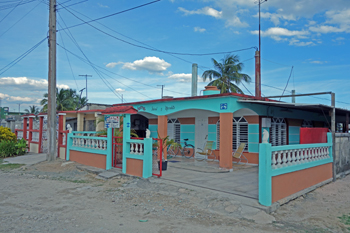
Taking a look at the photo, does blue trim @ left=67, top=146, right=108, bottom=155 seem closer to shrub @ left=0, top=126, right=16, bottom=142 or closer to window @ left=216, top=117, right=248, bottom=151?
window @ left=216, top=117, right=248, bottom=151

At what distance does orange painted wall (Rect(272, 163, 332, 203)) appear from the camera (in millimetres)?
6087

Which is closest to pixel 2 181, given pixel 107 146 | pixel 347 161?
pixel 107 146

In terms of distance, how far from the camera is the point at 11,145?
14383 mm

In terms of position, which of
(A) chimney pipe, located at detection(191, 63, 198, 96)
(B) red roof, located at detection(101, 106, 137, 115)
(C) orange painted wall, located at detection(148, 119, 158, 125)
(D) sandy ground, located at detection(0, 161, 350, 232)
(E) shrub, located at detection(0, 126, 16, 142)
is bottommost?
Answer: (D) sandy ground, located at detection(0, 161, 350, 232)

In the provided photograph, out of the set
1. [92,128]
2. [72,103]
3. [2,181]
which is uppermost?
[72,103]

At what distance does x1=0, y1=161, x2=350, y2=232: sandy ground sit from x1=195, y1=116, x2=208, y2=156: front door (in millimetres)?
5620

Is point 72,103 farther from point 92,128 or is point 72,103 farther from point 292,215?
point 292,215

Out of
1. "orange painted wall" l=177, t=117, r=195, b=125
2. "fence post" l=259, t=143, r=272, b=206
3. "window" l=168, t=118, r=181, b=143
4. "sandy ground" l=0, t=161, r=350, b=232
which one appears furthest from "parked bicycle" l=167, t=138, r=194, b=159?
"fence post" l=259, t=143, r=272, b=206

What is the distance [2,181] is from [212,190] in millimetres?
6426

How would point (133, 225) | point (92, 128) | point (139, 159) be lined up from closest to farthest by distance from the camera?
point (133, 225)
point (139, 159)
point (92, 128)

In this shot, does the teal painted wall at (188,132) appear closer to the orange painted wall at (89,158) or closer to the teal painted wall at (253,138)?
the teal painted wall at (253,138)

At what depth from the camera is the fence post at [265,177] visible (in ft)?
18.7

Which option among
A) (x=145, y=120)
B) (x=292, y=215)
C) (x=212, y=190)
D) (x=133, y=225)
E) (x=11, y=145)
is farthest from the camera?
(x=145, y=120)

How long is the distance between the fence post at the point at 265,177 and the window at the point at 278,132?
6.73 meters
